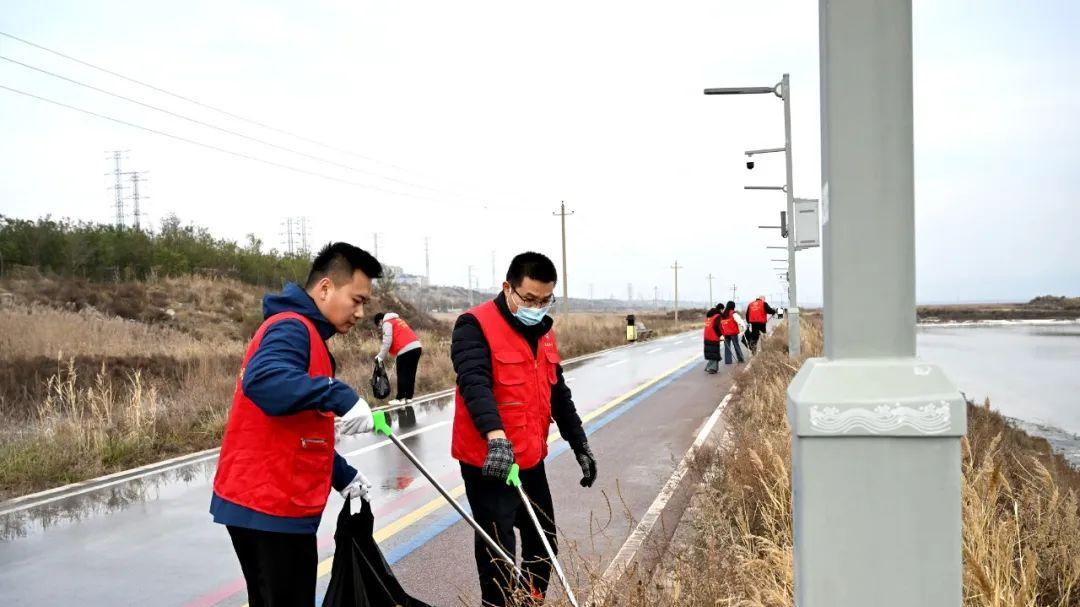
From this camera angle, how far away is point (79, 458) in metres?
8.62

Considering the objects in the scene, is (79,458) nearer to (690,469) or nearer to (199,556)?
(199,556)

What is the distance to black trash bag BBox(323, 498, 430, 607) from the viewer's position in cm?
308

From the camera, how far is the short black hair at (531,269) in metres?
3.88

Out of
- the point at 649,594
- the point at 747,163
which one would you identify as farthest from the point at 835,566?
the point at 747,163

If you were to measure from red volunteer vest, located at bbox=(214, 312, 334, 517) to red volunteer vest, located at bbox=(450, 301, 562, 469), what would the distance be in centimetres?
89

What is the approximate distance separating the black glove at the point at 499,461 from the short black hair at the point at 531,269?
842 millimetres

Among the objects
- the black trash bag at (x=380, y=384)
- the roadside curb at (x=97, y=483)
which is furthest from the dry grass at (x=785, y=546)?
the roadside curb at (x=97, y=483)

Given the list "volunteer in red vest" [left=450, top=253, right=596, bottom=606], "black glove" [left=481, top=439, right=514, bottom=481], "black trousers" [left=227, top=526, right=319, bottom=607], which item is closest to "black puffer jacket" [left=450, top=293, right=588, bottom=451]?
"volunteer in red vest" [left=450, top=253, right=596, bottom=606]

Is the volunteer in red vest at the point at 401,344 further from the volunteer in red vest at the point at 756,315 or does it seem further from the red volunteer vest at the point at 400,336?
the volunteer in red vest at the point at 756,315

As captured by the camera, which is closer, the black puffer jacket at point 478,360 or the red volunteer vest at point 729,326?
the black puffer jacket at point 478,360

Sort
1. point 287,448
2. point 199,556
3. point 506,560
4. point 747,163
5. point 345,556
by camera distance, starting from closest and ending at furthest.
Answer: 1. point 287,448
2. point 345,556
3. point 506,560
4. point 199,556
5. point 747,163

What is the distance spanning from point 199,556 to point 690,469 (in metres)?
4.07

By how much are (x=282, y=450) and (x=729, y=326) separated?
1935 cm

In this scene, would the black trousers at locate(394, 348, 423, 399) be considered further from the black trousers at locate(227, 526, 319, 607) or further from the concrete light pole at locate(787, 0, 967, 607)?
the concrete light pole at locate(787, 0, 967, 607)
